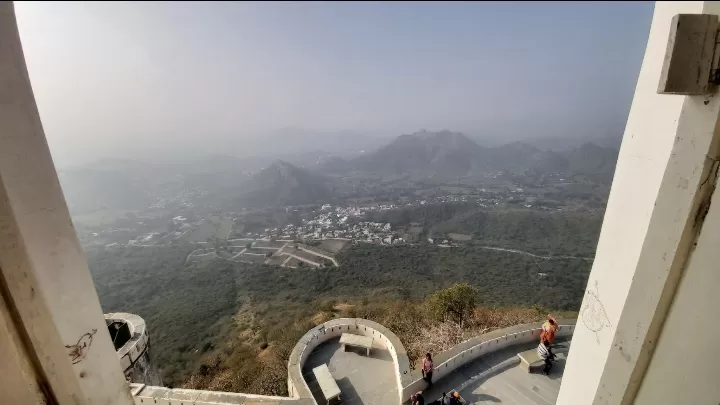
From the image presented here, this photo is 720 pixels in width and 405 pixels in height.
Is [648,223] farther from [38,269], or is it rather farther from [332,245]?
[332,245]

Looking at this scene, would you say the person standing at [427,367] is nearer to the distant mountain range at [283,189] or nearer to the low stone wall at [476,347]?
the low stone wall at [476,347]

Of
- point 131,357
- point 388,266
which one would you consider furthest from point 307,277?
point 131,357

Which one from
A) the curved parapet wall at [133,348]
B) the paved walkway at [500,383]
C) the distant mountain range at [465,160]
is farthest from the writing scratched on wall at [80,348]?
the distant mountain range at [465,160]

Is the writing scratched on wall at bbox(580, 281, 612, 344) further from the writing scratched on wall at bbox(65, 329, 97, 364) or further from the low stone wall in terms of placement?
the low stone wall

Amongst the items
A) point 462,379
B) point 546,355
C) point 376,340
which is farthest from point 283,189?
point 546,355

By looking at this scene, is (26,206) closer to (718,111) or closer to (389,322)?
(718,111)
